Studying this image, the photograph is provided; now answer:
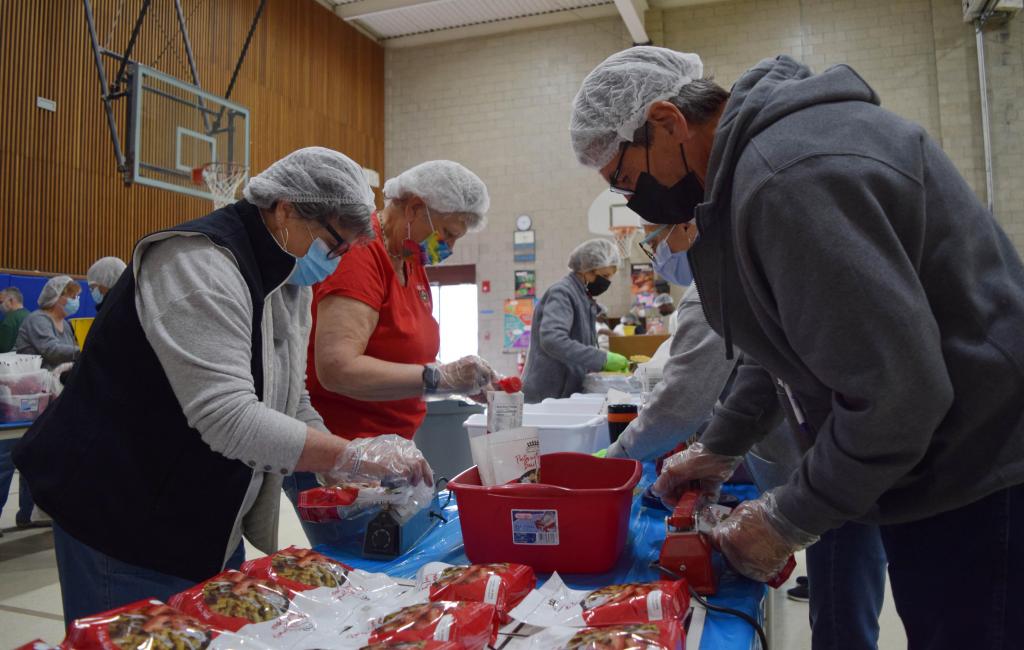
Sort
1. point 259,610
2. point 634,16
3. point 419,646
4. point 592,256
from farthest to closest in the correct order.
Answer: point 634,16, point 592,256, point 259,610, point 419,646

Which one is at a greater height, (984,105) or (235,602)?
(984,105)

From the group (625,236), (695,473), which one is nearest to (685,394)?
(695,473)

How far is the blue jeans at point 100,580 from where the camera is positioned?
122 cm

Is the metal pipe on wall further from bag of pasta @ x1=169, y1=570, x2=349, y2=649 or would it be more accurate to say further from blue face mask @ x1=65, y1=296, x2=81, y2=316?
blue face mask @ x1=65, y1=296, x2=81, y2=316

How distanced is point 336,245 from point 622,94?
72cm

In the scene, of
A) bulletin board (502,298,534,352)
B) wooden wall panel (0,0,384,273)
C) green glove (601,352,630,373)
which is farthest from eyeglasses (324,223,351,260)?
bulletin board (502,298,534,352)

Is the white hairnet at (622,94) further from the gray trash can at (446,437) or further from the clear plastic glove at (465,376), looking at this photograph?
the gray trash can at (446,437)

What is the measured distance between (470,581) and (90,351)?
0.80 meters

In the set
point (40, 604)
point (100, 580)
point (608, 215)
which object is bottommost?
point (40, 604)

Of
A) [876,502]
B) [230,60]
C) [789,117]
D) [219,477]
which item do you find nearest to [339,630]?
[219,477]

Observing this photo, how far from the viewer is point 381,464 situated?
1273 millimetres

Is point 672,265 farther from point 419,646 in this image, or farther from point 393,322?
point 419,646

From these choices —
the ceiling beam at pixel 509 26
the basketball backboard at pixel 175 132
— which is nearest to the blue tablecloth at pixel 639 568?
the basketball backboard at pixel 175 132

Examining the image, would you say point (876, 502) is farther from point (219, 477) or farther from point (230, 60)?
point (230, 60)
